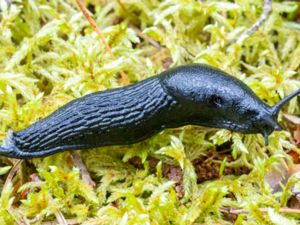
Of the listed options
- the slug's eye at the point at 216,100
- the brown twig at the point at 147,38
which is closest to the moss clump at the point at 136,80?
the brown twig at the point at 147,38

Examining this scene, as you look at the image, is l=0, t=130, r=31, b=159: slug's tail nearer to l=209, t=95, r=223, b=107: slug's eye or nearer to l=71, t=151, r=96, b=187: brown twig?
l=71, t=151, r=96, b=187: brown twig

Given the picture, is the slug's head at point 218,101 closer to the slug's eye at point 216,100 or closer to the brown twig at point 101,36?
the slug's eye at point 216,100

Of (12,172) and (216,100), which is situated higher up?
(216,100)

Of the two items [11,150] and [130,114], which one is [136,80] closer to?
[130,114]

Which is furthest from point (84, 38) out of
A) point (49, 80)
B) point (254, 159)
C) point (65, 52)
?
point (254, 159)

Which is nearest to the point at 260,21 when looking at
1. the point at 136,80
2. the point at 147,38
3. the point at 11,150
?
the point at 147,38

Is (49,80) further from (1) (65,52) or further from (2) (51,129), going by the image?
(2) (51,129)

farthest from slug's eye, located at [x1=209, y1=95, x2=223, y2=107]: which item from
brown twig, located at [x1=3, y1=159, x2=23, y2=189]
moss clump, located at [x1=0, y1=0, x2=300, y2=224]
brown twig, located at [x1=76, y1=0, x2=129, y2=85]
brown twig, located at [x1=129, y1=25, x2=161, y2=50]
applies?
brown twig, located at [x1=3, y1=159, x2=23, y2=189]

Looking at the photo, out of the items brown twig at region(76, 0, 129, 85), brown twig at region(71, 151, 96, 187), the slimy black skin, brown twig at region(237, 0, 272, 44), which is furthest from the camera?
brown twig at region(237, 0, 272, 44)
